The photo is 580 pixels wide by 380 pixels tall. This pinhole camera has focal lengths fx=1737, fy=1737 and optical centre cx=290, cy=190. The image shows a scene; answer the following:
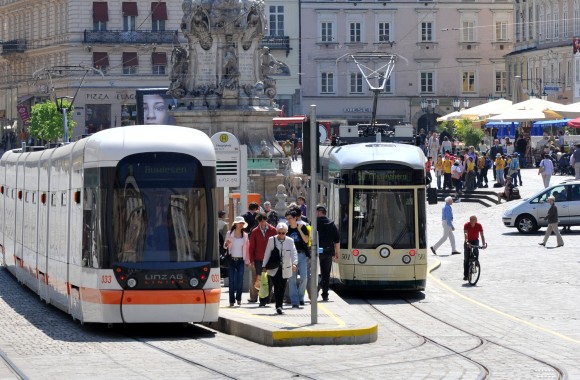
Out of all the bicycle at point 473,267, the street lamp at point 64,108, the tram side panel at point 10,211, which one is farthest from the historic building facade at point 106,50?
the bicycle at point 473,267

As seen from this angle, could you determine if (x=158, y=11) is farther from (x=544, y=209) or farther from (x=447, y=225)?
(x=447, y=225)

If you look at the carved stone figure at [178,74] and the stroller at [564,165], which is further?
the stroller at [564,165]

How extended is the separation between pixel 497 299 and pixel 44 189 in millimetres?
8427

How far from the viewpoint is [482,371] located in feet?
64.6

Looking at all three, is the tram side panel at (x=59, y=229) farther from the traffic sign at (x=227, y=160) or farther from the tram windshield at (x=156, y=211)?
the traffic sign at (x=227, y=160)

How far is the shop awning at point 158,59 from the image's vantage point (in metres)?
103

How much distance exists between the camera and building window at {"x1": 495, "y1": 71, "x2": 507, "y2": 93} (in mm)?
110438

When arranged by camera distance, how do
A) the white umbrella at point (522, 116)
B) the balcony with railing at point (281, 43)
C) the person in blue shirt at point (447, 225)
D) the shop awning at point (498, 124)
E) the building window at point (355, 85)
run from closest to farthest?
1. the person in blue shirt at point (447, 225)
2. the white umbrella at point (522, 116)
3. the shop awning at point (498, 124)
4. the balcony with railing at point (281, 43)
5. the building window at point (355, 85)

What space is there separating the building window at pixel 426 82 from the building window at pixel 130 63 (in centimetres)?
1907

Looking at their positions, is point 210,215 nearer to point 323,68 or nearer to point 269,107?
point 269,107

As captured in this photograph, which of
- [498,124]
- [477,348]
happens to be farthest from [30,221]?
[498,124]

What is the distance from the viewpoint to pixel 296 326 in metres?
23.5

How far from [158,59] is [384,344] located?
266ft

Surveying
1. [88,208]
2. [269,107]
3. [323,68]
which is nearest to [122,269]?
[88,208]
